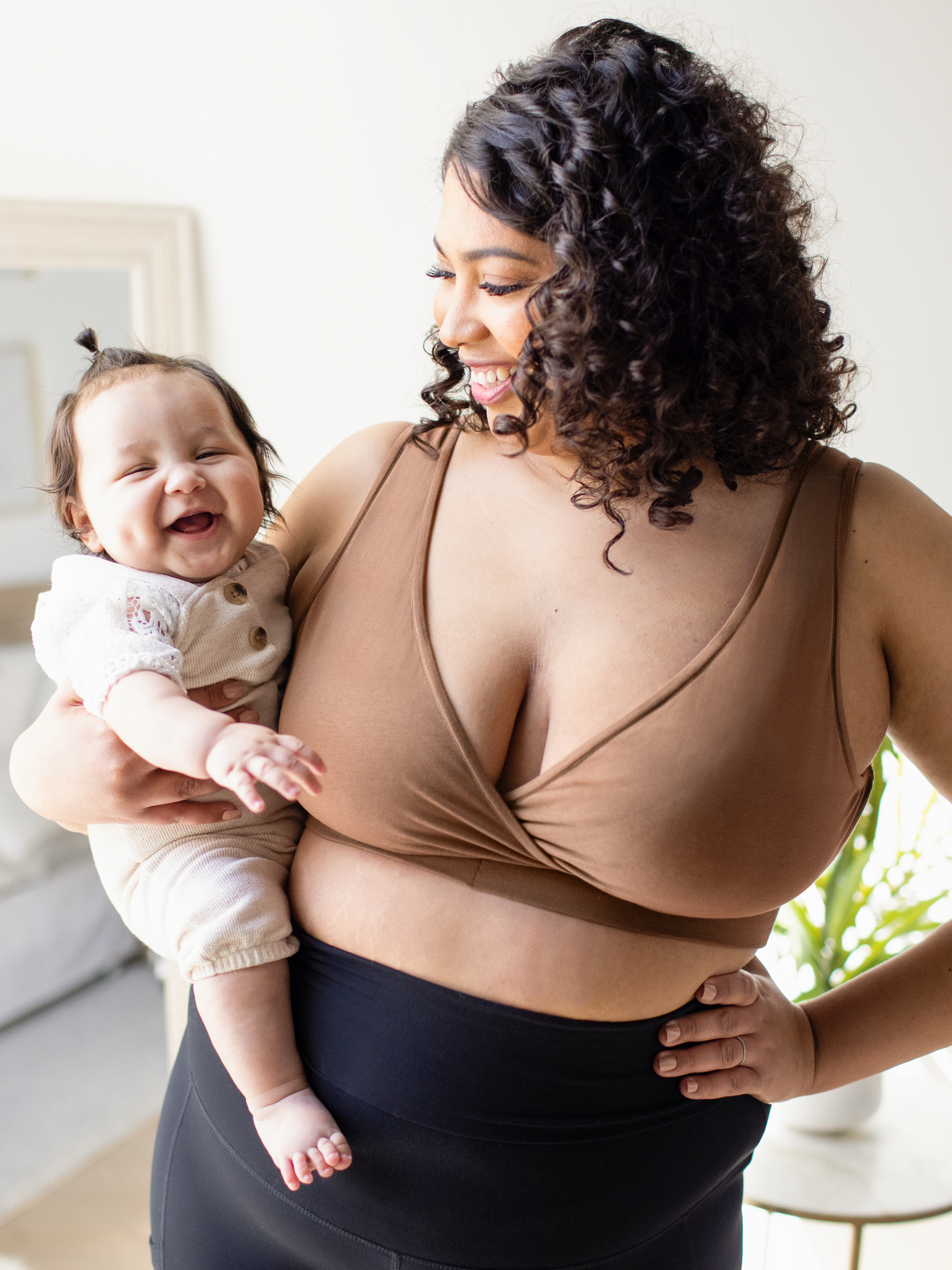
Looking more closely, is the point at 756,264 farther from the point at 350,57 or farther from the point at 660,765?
the point at 350,57

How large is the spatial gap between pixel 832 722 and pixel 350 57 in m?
1.93

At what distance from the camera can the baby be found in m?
0.87

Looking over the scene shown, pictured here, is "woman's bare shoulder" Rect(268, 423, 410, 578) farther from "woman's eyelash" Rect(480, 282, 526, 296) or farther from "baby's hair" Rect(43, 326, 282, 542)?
"woman's eyelash" Rect(480, 282, 526, 296)

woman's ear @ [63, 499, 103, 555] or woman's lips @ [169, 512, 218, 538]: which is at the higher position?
woman's lips @ [169, 512, 218, 538]

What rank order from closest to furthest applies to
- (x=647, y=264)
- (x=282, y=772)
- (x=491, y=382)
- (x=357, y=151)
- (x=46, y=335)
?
(x=282, y=772), (x=647, y=264), (x=491, y=382), (x=46, y=335), (x=357, y=151)

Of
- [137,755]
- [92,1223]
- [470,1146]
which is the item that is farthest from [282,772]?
[92,1223]

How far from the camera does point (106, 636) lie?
874 millimetres

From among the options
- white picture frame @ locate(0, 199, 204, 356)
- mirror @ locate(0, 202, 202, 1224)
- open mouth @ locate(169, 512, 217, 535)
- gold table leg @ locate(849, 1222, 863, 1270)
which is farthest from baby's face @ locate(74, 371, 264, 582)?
gold table leg @ locate(849, 1222, 863, 1270)

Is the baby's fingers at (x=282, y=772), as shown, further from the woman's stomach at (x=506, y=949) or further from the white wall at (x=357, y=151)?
the white wall at (x=357, y=151)

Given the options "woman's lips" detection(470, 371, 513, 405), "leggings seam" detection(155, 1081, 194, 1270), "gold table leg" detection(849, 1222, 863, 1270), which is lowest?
"gold table leg" detection(849, 1222, 863, 1270)

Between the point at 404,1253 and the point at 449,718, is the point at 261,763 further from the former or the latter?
the point at 404,1253

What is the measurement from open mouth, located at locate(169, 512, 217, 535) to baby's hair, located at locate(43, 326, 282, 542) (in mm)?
94

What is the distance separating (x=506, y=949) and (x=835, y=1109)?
45.2 inches

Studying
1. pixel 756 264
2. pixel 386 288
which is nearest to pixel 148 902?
pixel 756 264
